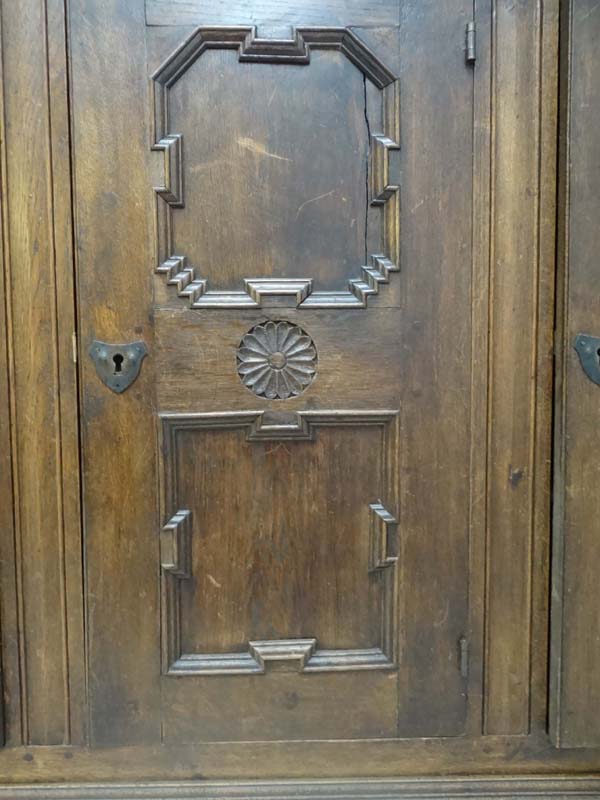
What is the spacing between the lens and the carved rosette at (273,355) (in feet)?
3.63

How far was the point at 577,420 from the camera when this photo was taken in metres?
1.09

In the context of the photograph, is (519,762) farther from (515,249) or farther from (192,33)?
(192,33)

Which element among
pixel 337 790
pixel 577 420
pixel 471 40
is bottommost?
pixel 337 790

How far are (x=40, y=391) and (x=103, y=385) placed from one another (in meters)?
0.10

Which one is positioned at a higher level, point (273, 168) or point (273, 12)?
point (273, 12)

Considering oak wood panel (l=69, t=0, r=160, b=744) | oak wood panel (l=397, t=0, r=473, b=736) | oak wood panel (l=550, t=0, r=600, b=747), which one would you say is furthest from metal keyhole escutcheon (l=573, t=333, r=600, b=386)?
oak wood panel (l=69, t=0, r=160, b=744)

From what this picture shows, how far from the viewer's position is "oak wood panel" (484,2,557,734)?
1073 millimetres

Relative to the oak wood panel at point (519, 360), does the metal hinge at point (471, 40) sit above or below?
above

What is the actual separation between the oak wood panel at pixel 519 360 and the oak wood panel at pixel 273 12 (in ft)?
0.62

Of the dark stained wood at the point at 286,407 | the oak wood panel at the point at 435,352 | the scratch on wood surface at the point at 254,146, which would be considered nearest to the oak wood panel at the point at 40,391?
the dark stained wood at the point at 286,407

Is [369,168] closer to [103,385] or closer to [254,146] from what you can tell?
[254,146]

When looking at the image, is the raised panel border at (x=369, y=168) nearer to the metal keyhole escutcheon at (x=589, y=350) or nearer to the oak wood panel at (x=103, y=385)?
the oak wood panel at (x=103, y=385)

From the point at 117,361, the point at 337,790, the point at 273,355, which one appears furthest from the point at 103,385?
the point at 337,790

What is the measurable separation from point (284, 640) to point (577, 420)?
0.61 meters
